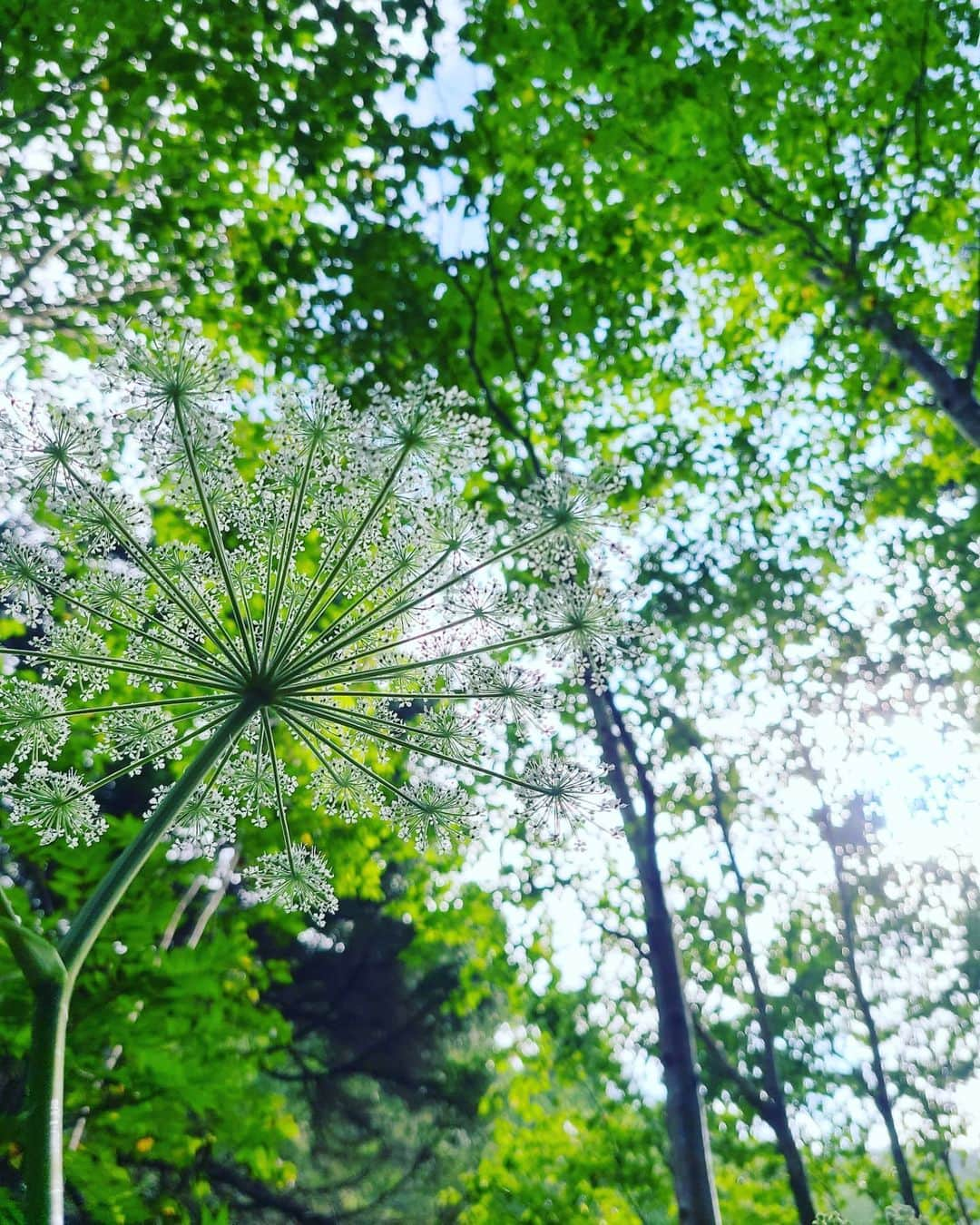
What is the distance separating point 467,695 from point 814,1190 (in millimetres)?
27377

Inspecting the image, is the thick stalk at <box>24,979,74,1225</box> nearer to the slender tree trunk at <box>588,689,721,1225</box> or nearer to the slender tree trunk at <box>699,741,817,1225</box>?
the slender tree trunk at <box>588,689,721,1225</box>

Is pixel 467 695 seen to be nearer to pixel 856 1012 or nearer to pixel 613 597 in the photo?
pixel 613 597

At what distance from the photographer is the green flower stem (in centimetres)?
155

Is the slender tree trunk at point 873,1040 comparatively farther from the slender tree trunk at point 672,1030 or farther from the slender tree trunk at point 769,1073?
the slender tree trunk at point 672,1030

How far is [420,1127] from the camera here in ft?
61.1

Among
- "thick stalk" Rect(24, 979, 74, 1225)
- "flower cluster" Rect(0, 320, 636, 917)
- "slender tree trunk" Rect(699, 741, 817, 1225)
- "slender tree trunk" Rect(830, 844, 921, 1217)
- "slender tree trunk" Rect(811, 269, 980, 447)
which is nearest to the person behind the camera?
"thick stalk" Rect(24, 979, 74, 1225)

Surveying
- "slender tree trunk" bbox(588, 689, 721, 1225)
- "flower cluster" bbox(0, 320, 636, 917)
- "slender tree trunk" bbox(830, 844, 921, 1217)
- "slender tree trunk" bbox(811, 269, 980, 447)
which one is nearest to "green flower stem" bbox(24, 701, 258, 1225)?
"flower cluster" bbox(0, 320, 636, 917)

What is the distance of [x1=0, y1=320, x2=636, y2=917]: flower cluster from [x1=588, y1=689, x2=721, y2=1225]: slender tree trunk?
10.9 ft

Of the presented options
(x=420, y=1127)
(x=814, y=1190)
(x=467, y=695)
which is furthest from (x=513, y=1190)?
(x=467, y=695)

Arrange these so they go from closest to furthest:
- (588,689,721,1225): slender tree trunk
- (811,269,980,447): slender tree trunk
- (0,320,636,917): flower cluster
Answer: (0,320,636,917): flower cluster, (588,689,721,1225): slender tree trunk, (811,269,980,447): slender tree trunk

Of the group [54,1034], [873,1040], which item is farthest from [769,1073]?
[54,1034]

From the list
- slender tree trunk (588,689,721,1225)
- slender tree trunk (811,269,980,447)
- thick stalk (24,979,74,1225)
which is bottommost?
thick stalk (24,979,74,1225)

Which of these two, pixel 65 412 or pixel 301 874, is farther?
pixel 301 874

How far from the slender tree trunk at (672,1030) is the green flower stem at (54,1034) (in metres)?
4.72
